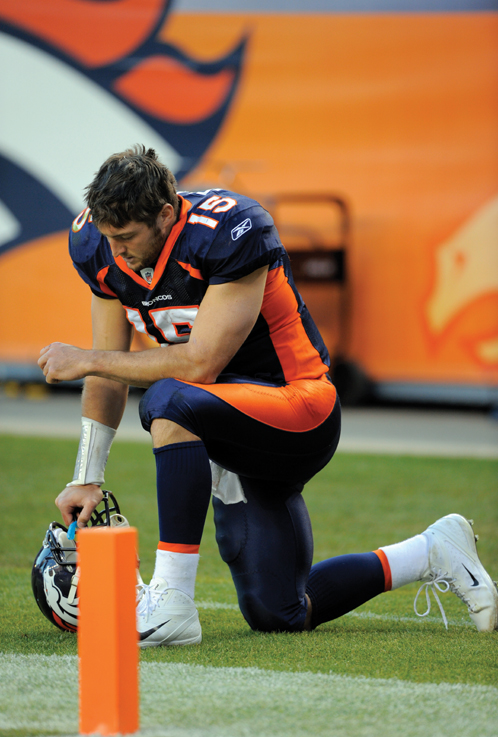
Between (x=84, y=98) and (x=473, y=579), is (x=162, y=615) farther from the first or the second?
(x=84, y=98)

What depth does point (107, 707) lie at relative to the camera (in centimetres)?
148

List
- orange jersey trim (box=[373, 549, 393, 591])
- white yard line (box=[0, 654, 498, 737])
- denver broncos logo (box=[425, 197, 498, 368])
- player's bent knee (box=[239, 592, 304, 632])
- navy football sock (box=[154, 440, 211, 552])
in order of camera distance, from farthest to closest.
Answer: denver broncos logo (box=[425, 197, 498, 368]) < orange jersey trim (box=[373, 549, 393, 591]) < player's bent knee (box=[239, 592, 304, 632]) < navy football sock (box=[154, 440, 211, 552]) < white yard line (box=[0, 654, 498, 737])

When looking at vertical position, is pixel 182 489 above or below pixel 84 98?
below

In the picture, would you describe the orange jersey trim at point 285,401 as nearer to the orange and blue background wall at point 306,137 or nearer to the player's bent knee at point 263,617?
the player's bent knee at point 263,617

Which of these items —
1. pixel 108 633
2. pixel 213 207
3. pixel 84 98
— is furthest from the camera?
pixel 84 98

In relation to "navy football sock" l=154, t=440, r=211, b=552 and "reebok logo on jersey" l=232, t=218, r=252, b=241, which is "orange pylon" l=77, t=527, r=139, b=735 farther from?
"reebok logo on jersey" l=232, t=218, r=252, b=241

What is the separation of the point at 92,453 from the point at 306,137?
6.24 m

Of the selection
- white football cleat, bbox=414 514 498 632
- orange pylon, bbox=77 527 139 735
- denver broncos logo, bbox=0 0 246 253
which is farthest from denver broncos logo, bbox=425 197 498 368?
orange pylon, bbox=77 527 139 735

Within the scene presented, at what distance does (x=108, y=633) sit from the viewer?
146 cm

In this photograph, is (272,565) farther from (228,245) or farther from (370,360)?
(370,360)

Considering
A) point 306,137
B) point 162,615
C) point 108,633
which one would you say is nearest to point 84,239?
point 162,615

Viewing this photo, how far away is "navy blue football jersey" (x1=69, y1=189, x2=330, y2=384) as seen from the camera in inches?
88.5

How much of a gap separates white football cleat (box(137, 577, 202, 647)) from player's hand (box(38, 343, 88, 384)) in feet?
1.66

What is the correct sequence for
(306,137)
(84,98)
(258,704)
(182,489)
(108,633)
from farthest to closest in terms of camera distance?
(84,98) → (306,137) → (182,489) → (258,704) → (108,633)
